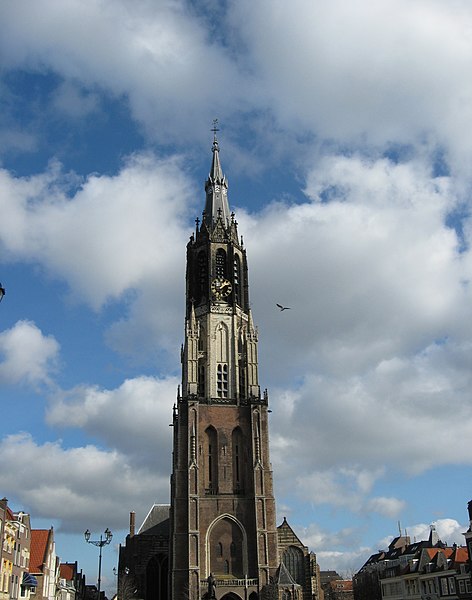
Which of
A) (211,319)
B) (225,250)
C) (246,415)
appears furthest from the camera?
(225,250)

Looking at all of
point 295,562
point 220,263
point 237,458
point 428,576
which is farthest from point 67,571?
point 220,263

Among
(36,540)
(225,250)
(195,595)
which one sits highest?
(225,250)

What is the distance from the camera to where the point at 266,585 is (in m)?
63.0

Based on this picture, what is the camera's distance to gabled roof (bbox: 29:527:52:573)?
54487 millimetres

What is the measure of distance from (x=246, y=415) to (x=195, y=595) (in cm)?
1860

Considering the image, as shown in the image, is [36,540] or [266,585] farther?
[266,585]

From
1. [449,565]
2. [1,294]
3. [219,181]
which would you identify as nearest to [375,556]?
[449,565]

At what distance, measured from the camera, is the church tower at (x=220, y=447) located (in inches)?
2511

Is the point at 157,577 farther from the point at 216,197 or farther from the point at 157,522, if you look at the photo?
the point at 216,197

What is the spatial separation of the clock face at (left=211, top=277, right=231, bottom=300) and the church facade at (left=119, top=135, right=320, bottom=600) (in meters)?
0.12

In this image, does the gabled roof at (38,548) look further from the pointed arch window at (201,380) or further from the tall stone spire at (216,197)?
the tall stone spire at (216,197)

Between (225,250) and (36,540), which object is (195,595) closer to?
(36,540)

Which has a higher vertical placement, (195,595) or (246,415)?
(246,415)

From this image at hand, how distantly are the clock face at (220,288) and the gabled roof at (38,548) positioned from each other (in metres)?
33.4
